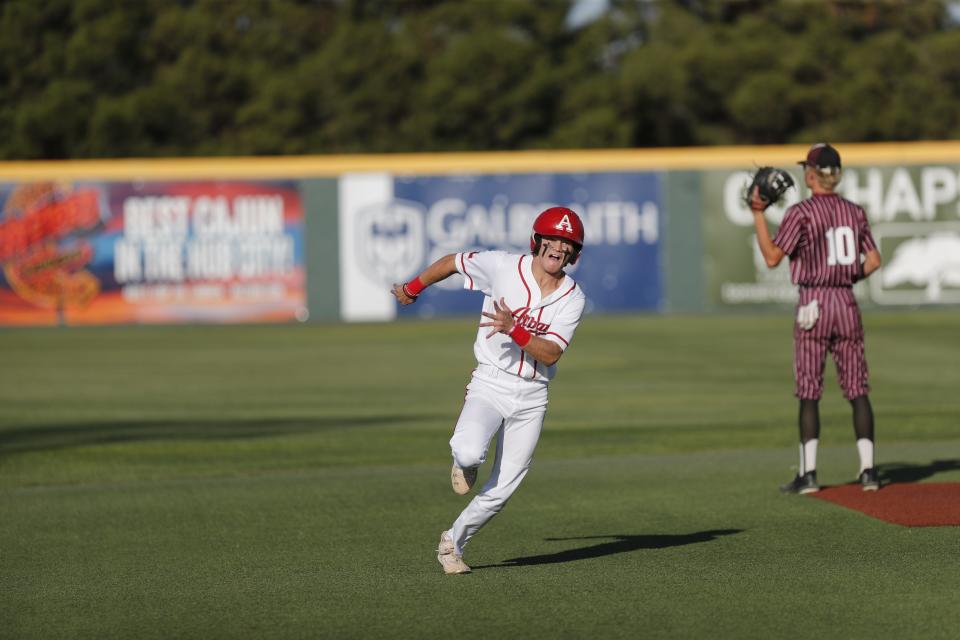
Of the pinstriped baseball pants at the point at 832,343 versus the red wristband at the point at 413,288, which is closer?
the red wristband at the point at 413,288

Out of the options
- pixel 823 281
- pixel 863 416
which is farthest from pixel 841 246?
pixel 863 416

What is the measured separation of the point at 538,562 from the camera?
8.07 metres

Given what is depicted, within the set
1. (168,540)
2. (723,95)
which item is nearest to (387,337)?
(168,540)

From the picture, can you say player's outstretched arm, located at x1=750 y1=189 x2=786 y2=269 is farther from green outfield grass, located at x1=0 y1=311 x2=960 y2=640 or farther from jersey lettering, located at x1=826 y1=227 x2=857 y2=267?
green outfield grass, located at x1=0 y1=311 x2=960 y2=640

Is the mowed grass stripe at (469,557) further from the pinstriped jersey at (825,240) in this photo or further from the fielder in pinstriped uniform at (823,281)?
the pinstriped jersey at (825,240)

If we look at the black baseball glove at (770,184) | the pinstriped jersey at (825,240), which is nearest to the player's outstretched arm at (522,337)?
the black baseball glove at (770,184)

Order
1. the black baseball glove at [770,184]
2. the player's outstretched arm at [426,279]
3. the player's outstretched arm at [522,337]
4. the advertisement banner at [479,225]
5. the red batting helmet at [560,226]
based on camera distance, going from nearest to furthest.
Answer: the player's outstretched arm at [522,337]
the red batting helmet at [560,226]
the player's outstretched arm at [426,279]
the black baseball glove at [770,184]
the advertisement banner at [479,225]

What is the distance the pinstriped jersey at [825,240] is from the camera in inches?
391

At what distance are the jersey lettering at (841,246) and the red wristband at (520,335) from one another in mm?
3565

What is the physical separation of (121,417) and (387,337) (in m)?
12.1

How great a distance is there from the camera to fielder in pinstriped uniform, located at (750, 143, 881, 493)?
32.6ft

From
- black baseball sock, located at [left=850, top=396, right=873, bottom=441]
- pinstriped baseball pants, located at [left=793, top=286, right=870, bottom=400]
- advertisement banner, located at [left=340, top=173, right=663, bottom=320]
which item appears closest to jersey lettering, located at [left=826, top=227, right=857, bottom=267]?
pinstriped baseball pants, located at [left=793, top=286, right=870, bottom=400]

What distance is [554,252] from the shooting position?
7.35 metres

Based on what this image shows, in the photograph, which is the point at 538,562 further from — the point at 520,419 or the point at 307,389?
the point at 307,389
